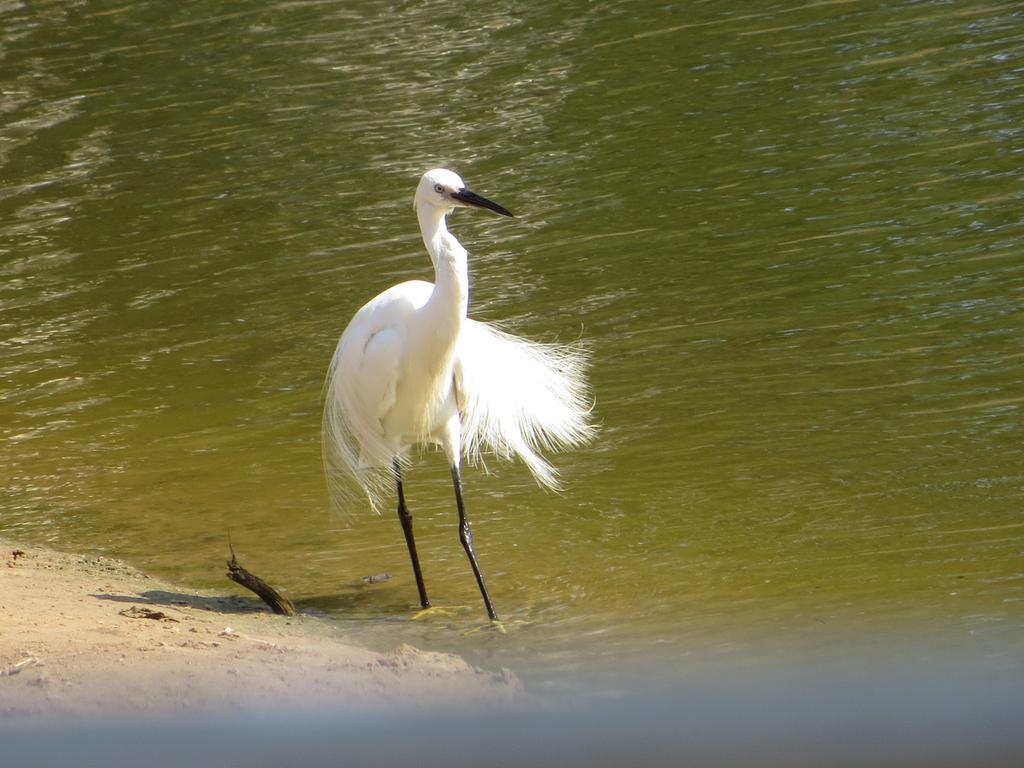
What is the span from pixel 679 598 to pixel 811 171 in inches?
237

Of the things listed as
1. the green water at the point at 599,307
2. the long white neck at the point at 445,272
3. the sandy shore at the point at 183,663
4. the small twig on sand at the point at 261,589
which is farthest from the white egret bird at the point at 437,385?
the sandy shore at the point at 183,663

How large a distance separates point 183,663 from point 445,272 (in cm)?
201

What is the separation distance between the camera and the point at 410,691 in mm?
3906

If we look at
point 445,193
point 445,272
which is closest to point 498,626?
point 445,272

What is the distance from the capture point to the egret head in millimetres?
5398

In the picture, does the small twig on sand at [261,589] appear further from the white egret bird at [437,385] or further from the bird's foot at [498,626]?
the bird's foot at [498,626]

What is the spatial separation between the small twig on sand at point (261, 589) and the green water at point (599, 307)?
1.10 ft

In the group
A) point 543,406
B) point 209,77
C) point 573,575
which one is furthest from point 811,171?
point 209,77

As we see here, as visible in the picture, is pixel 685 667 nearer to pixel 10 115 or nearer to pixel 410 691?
pixel 410 691

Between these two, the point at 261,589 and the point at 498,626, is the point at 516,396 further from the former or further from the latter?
the point at 261,589

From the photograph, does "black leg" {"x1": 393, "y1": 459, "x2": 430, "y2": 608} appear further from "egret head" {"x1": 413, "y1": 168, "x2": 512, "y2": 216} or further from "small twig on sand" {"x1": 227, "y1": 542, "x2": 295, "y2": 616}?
"egret head" {"x1": 413, "y1": 168, "x2": 512, "y2": 216}

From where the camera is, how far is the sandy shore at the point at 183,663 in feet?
11.9

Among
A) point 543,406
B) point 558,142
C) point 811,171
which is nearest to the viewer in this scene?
point 543,406

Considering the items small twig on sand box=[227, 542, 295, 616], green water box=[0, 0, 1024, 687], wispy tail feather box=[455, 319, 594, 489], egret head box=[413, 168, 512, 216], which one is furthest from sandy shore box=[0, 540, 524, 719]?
egret head box=[413, 168, 512, 216]
